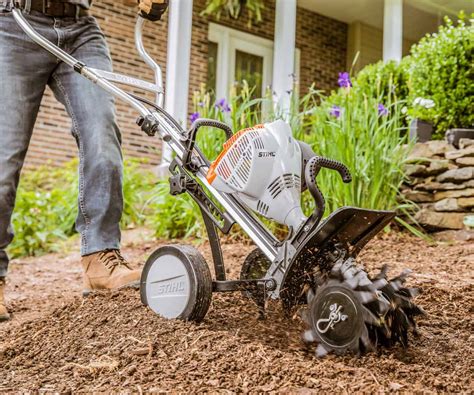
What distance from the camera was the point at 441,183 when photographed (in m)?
4.22

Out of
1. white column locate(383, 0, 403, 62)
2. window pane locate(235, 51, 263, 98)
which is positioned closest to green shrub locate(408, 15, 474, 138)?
white column locate(383, 0, 403, 62)

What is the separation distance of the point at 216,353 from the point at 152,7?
1.47 meters

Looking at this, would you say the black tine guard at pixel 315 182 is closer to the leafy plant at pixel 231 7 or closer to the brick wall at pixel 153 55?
the brick wall at pixel 153 55

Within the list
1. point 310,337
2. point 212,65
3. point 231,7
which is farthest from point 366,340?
point 212,65

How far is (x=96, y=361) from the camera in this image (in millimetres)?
1794

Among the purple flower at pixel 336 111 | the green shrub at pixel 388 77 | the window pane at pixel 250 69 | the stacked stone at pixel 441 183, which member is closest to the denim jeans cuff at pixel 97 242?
the purple flower at pixel 336 111

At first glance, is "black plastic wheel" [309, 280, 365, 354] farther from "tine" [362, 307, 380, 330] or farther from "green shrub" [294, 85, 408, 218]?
"green shrub" [294, 85, 408, 218]

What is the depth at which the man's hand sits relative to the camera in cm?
254

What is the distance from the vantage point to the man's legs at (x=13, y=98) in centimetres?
270

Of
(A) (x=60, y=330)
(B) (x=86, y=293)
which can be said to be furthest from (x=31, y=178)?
(A) (x=60, y=330)

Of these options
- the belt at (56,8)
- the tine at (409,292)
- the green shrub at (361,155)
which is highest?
the belt at (56,8)

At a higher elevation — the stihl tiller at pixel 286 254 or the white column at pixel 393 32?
the white column at pixel 393 32

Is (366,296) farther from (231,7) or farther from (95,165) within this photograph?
(231,7)

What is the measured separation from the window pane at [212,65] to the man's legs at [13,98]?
7.74 metres
